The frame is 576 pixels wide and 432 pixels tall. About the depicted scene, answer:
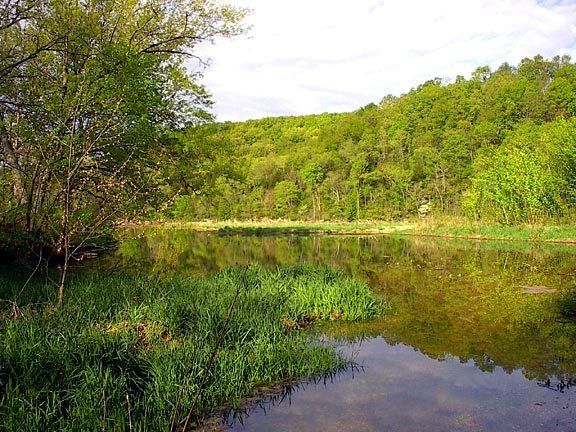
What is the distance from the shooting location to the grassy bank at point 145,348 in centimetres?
467

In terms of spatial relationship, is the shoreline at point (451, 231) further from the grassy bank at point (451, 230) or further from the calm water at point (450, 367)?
the calm water at point (450, 367)

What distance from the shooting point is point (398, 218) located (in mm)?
52844

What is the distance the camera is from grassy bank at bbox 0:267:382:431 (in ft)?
15.3

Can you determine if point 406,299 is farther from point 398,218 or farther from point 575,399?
point 398,218

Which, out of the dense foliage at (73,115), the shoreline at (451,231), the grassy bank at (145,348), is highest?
the dense foliage at (73,115)

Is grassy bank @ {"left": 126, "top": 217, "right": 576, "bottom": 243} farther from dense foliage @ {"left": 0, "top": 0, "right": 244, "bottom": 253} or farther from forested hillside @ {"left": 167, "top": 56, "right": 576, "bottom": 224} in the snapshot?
dense foliage @ {"left": 0, "top": 0, "right": 244, "bottom": 253}

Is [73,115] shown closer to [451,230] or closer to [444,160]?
[451,230]

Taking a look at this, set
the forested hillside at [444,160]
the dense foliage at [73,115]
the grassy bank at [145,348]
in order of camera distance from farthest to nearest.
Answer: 1. the forested hillside at [444,160]
2. the dense foliage at [73,115]
3. the grassy bank at [145,348]

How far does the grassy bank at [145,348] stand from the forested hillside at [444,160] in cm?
2605

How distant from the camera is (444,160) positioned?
52.2 meters

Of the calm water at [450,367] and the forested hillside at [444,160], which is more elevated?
the forested hillside at [444,160]

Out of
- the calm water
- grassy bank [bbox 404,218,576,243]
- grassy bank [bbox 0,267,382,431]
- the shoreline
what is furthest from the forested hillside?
grassy bank [bbox 0,267,382,431]

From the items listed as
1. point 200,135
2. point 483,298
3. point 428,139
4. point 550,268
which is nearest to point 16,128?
point 200,135

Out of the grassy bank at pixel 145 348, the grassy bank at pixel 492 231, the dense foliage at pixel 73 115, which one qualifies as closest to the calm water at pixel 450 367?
the grassy bank at pixel 145 348
